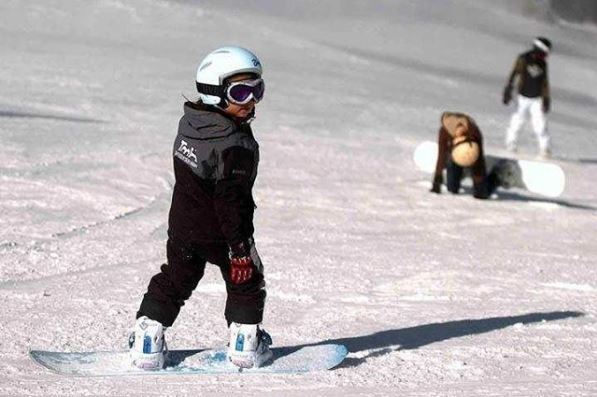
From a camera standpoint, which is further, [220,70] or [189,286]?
[189,286]

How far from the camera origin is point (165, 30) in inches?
955

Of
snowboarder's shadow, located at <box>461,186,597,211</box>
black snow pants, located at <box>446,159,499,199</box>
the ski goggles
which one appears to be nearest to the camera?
the ski goggles

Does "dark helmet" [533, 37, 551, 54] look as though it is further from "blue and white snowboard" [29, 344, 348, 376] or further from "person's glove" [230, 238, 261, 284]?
"person's glove" [230, 238, 261, 284]

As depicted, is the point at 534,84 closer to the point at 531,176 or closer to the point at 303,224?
the point at 531,176

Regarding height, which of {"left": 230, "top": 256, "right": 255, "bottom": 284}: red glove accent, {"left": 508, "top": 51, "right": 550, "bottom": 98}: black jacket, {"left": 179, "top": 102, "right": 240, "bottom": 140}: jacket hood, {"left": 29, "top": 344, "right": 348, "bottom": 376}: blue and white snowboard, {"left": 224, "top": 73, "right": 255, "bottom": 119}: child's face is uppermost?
{"left": 508, "top": 51, "right": 550, "bottom": 98}: black jacket

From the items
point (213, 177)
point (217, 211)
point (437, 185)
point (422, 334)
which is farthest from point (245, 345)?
point (437, 185)

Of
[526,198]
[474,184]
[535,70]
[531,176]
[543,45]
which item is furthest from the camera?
[535,70]

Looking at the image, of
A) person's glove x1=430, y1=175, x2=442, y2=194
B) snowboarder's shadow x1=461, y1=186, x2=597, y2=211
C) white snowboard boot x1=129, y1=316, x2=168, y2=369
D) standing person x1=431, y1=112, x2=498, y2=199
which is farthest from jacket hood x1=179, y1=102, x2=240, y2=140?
snowboarder's shadow x1=461, y1=186, x2=597, y2=211

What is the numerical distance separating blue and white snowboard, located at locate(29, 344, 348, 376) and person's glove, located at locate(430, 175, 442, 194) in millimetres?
6580

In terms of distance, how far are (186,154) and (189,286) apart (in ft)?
1.91

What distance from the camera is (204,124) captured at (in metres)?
5.60

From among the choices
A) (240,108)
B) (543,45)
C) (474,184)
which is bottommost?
(474,184)

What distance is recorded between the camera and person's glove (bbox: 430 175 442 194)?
12.7 metres

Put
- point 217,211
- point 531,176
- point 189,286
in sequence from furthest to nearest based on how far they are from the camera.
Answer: point 531,176 → point 189,286 → point 217,211
